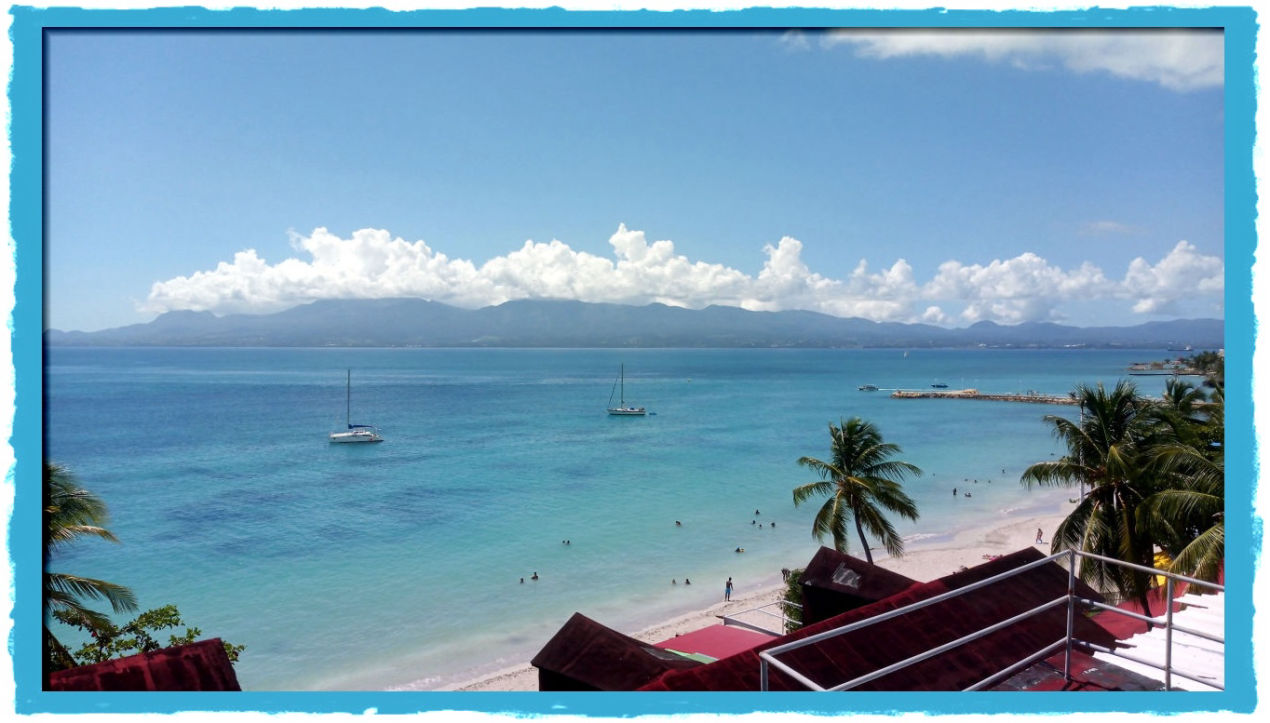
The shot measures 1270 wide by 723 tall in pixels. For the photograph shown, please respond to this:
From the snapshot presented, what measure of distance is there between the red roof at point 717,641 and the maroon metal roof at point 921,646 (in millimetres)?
10365

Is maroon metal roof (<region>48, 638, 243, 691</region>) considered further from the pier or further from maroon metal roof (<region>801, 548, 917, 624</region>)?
the pier

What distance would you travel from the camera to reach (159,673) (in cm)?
418

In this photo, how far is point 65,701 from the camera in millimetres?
3094

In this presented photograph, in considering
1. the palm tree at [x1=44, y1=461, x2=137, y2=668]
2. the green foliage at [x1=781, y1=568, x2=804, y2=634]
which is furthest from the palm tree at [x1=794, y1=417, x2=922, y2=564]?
the palm tree at [x1=44, y1=461, x2=137, y2=668]

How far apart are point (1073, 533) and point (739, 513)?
23.6 meters

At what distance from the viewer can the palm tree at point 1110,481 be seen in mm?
13320

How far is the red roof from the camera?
52.6 ft

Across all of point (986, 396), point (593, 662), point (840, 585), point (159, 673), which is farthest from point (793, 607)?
point (986, 396)

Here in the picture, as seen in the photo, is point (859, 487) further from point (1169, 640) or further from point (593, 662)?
point (1169, 640)

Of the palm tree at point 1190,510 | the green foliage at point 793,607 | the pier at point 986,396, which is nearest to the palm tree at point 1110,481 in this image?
the palm tree at point 1190,510

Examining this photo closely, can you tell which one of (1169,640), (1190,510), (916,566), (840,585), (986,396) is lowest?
(916,566)

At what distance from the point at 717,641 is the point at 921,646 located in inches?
485

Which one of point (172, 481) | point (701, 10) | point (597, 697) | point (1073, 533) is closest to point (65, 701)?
point (597, 697)

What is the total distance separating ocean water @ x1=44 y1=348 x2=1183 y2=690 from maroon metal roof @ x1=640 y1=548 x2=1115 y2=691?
14.4 ft
